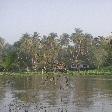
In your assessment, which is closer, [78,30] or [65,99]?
[65,99]

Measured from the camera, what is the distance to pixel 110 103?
105 ft

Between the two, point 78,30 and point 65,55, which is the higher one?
point 78,30

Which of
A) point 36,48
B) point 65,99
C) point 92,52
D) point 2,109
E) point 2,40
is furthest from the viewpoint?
point 2,40

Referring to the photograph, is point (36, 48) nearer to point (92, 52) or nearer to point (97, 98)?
point (92, 52)

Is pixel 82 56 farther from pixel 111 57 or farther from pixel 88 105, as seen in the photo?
pixel 88 105

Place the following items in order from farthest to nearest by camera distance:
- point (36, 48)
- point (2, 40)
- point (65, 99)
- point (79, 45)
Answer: point (2, 40), point (79, 45), point (36, 48), point (65, 99)

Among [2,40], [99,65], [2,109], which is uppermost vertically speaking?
[2,40]

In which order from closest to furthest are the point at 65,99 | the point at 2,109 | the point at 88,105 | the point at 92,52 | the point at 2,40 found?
the point at 2,109 < the point at 88,105 < the point at 65,99 < the point at 92,52 < the point at 2,40

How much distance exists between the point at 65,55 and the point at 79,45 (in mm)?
10936

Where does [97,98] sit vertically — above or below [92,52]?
below

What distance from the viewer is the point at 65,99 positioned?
113 ft

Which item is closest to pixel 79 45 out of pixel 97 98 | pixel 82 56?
pixel 82 56

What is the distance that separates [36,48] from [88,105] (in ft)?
253

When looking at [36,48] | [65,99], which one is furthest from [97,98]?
[36,48]
